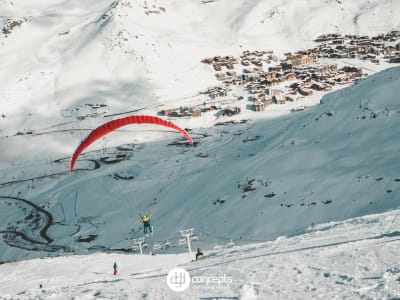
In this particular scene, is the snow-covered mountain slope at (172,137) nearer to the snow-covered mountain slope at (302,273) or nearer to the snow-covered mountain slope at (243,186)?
the snow-covered mountain slope at (243,186)

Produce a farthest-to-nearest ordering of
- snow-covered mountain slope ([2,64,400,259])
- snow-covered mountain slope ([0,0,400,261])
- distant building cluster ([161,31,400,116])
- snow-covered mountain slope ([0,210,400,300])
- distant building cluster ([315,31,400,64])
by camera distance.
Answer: distant building cluster ([315,31,400,64])
distant building cluster ([161,31,400,116])
snow-covered mountain slope ([0,0,400,261])
snow-covered mountain slope ([2,64,400,259])
snow-covered mountain slope ([0,210,400,300])

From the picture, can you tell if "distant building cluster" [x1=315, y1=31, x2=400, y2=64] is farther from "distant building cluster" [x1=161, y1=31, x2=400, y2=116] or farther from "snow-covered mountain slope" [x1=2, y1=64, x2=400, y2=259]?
"snow-covered mountain slope" [x1=2, y1=64, x2=400, y2=259]

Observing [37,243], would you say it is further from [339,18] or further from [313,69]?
[339,18]

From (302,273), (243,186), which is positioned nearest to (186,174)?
(243,186)

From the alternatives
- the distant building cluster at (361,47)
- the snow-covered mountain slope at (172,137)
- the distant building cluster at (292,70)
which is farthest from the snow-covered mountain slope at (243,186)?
the distant building cluster at (361,47)

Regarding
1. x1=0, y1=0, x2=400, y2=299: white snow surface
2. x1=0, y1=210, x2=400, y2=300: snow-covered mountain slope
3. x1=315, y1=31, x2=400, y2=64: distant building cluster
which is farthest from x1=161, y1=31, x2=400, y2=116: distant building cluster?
x1=0, y1=210, x2=400, y2=300: snow-covered mountain slope

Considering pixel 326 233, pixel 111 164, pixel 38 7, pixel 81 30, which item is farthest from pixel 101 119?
pixel 38 7
